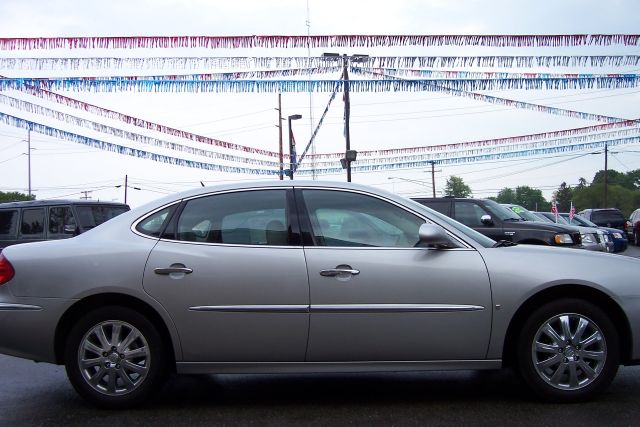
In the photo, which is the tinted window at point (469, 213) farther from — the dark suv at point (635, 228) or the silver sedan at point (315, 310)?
the dark suv at point (635, 228)

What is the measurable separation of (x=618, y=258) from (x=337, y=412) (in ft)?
7.23

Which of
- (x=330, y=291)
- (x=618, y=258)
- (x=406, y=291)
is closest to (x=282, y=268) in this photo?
(x=330, y=291)

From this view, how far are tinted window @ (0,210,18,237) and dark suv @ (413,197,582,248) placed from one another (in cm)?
689

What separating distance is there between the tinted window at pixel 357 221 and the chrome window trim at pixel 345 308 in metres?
0.44

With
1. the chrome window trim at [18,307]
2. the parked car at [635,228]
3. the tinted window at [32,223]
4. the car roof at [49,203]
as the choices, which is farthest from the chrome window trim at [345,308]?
the parked car at [635,228]

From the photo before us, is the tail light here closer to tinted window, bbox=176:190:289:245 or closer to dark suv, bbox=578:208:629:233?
tinted window, bbox=176:190:289:245

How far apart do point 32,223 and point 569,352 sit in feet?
30.1

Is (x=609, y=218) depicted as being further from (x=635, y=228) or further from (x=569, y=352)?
(x=569, y=352)

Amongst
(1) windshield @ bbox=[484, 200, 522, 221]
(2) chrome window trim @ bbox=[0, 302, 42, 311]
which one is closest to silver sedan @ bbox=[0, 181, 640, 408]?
(2) chrome window trim @ bbox=[0, 302, 42, 311]

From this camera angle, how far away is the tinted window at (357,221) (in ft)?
14.8

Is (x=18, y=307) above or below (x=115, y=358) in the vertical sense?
above

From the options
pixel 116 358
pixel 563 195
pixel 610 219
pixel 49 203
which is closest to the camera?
pixel 116 358

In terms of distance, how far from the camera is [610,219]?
91.1ft

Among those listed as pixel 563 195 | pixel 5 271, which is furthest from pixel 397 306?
pixel 563 195
